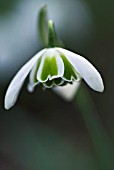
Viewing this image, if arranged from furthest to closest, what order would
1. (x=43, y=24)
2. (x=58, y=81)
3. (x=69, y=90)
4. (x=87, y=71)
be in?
(x=69, y=90) < (x=43, y=24) < (x=58, y=81) < (x=87, y=71)

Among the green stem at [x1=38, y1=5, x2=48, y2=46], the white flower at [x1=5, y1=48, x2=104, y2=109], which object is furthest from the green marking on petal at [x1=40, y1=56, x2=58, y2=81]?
the green stem at [x1=38, y1=5, x2=48, y2=46]

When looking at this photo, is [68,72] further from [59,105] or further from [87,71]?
[59,105]

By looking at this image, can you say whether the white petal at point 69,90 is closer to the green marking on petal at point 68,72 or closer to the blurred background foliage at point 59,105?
the blurred background foliage at point 59,105

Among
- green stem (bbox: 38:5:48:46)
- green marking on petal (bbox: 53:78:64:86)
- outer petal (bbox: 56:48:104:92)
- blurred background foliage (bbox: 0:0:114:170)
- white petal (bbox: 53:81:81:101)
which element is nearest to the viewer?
outer petal (bbox: 56:48:104:92)

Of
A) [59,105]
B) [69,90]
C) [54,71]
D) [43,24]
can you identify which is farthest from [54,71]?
[59,105]

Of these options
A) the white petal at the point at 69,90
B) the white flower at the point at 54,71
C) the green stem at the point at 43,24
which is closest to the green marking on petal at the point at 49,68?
the white flower at the point at 54,71

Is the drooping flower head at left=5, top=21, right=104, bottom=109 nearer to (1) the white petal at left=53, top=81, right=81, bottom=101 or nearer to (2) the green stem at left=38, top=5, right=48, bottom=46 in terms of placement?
(2) the green stem at left=38, top=5, right=48, bottom=46

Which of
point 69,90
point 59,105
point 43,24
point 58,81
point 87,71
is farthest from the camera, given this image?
point 59,105
